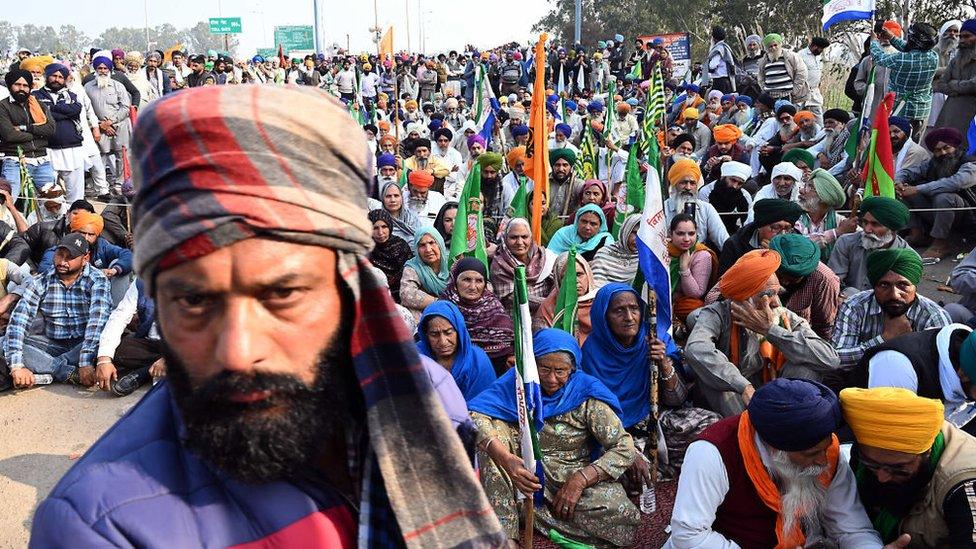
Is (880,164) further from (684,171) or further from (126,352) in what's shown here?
(126,352)

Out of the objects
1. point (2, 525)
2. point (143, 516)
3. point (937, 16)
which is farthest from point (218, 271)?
point (937, 16)

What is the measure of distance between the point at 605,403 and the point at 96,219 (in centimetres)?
490

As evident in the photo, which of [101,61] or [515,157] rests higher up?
[101,61]

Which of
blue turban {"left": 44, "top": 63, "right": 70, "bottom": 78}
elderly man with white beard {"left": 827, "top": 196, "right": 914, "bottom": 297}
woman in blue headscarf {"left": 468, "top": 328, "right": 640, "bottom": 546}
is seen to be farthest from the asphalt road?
blue turban {"left": 44, "top": 63, "right": 70, "bottom": 78}

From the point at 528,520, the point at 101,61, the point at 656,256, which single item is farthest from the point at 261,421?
the point at 101,61

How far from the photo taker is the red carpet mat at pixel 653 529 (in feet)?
13.7

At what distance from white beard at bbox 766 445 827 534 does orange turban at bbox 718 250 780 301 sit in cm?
132

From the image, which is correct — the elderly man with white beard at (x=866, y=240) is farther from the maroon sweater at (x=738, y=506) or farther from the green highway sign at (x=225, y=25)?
the green highway sign at (x=225, y=25)

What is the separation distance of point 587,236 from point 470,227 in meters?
0.97

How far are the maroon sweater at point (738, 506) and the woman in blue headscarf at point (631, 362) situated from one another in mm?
1253

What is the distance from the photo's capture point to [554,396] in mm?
4320

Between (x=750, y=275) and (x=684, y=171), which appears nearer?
(x=750, y=275)

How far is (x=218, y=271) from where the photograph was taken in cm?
100

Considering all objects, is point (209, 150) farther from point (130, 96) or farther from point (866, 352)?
point (130, 96)
